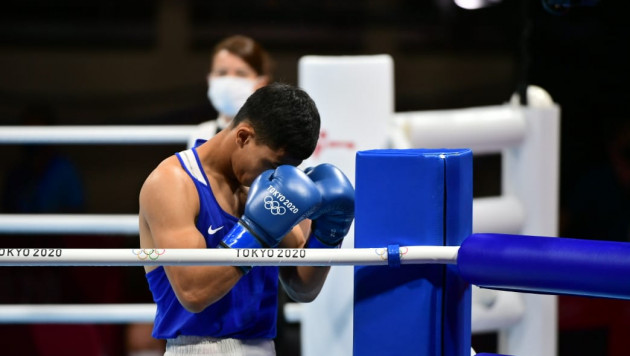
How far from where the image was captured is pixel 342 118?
202cm

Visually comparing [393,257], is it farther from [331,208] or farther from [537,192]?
[537,192]

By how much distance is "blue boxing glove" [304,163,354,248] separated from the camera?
146cm

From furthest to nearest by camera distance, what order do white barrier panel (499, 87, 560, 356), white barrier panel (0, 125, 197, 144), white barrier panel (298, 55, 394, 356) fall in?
1. white barrier panel (0, 125, 197, 144)
2. white barrier panel (499, 87, 560, 356)
3. white barrier panel (298, 55, 394, 356)

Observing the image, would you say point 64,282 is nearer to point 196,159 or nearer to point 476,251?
point 196,159

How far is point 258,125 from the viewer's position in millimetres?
1462

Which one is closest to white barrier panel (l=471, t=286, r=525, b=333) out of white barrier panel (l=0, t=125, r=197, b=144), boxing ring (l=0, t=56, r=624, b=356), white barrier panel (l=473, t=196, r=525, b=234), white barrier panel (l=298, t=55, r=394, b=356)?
boxing ring (l=0, t=56, r=624, b=356)

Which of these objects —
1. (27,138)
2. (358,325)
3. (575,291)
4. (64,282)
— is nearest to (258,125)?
(358,325)

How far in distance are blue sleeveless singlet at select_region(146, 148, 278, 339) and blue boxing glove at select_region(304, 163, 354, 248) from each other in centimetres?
10

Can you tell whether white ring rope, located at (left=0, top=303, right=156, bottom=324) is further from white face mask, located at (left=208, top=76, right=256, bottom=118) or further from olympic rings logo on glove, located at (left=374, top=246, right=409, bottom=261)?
olympic rings logo on glove, located at (left=374, top=246, right=409, bottom=261)

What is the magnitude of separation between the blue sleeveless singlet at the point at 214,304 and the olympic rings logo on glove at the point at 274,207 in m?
0.16

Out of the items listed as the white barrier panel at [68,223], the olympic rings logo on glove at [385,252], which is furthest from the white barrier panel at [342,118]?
the olympic rings logo on glove at [385,252]

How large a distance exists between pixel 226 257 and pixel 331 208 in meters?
0.29

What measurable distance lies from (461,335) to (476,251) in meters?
0.14

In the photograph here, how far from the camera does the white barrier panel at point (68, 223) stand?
2.33 metres
